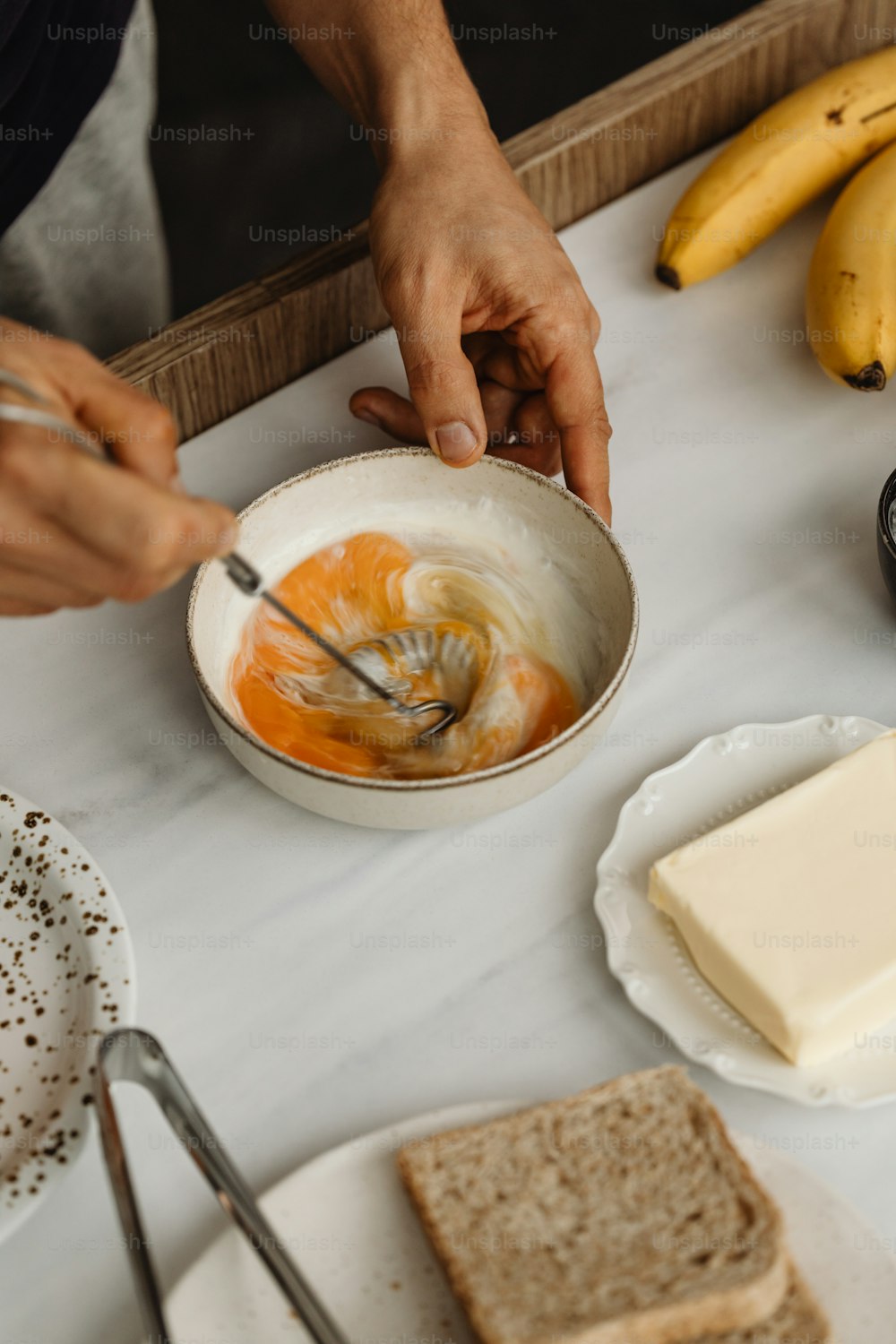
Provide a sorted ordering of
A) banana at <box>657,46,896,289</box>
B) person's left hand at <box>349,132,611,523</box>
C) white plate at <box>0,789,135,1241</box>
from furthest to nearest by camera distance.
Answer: banana at <box>657,46,896,289</box> < person's left hand at <box>349,132,611,523</box> < white plate at <box>0,789,135,1241</box>

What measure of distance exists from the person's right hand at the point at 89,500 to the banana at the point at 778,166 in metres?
0.76

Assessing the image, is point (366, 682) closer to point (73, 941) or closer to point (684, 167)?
point (73, 941)

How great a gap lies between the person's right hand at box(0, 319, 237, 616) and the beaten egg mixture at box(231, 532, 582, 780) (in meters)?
0.23

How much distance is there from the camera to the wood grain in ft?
4.01

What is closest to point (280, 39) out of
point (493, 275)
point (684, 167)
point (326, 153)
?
point (326, 153)

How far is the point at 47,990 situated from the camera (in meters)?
0.87

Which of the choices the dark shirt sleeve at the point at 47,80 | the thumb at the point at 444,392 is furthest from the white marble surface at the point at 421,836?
the dark shirt sleeve at the point at 47,80

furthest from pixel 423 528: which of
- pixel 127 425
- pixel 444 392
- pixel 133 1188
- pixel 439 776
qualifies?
pixel 133 1188

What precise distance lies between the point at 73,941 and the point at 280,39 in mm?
2607

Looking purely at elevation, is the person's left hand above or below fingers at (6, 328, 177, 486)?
below

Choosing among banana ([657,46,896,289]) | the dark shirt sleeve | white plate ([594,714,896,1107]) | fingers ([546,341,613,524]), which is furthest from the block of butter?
the dark shirt sleeve

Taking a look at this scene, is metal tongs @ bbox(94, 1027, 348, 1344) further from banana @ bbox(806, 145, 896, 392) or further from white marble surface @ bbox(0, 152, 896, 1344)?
banana @ bbox(806, 145, 896, 392)

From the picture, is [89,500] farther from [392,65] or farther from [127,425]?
[392,65]

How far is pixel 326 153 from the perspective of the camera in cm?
279
